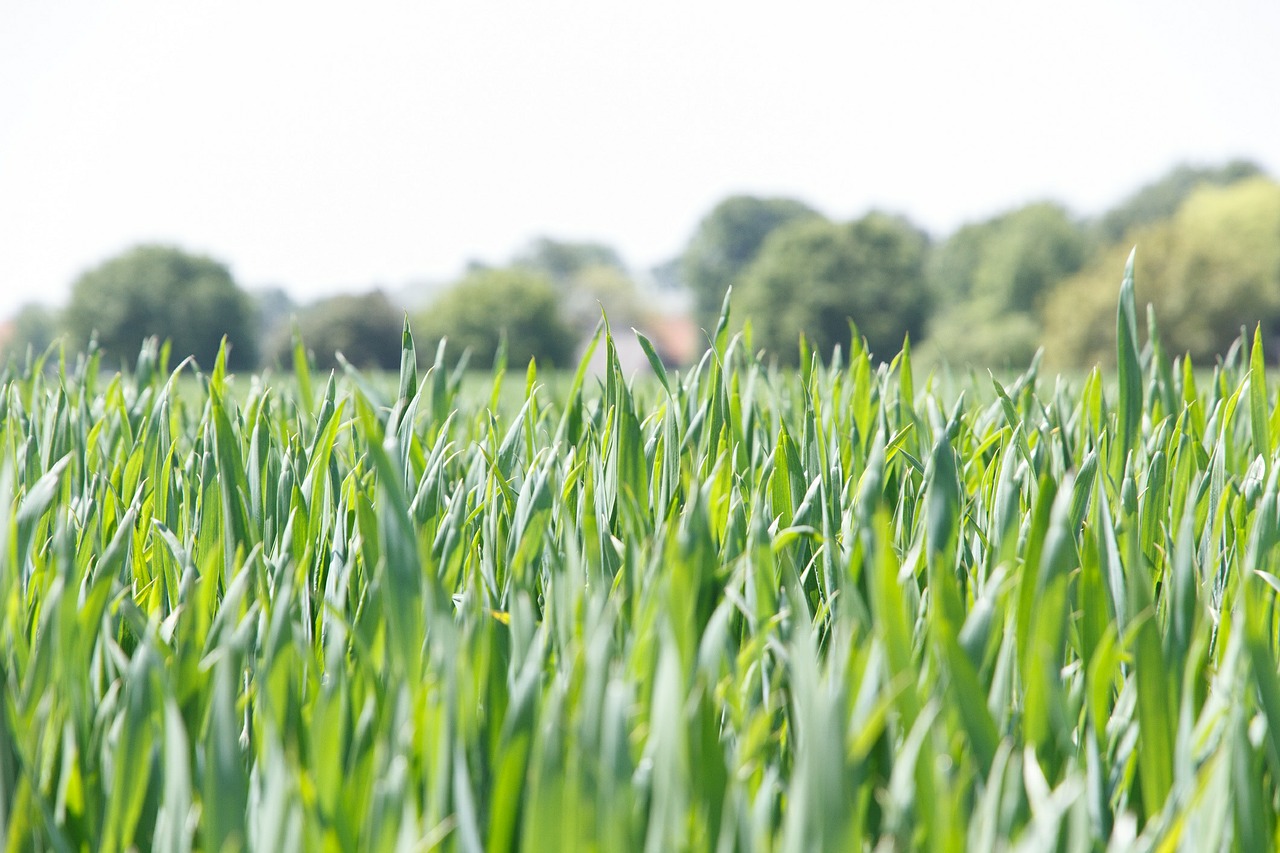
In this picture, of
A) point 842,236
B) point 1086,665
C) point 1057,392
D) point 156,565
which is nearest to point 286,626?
point 156,565

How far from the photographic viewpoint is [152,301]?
3616 centimetres

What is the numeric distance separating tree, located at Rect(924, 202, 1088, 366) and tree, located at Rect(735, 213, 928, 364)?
199 cm

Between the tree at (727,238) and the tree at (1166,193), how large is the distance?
54.6ft

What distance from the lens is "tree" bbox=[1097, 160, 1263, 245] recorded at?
53.7 meters

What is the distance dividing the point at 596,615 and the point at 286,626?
0.16 metres

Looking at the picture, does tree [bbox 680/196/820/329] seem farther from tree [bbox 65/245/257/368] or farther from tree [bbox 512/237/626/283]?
tree [bbox 65/245/257/368]

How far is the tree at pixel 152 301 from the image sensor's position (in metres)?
35.9

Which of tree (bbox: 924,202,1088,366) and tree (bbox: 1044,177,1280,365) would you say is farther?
tree (bbox: 924,202,1088,366)

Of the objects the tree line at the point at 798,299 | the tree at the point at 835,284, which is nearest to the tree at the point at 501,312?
the tree line at the point at 798,299

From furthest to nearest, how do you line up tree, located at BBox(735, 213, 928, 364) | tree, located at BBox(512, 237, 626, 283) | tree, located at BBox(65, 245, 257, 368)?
tree, located at BBox(512, 237, 626, 283) < tree, located at BBox(735, 213, 928, 364) < tree, located at BBox(65, 245, 257, 368)

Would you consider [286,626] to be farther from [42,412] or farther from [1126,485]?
[42,412]

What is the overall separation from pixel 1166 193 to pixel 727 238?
25.9m

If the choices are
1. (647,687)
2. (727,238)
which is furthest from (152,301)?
(647,687)

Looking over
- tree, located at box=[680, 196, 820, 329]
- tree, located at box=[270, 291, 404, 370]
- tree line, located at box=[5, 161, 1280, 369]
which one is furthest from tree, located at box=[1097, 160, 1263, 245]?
tree, located at box=[270, 291, 404, 370]
